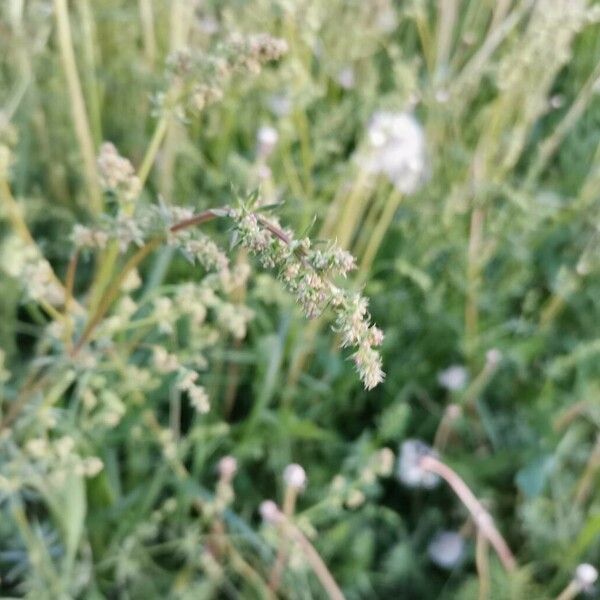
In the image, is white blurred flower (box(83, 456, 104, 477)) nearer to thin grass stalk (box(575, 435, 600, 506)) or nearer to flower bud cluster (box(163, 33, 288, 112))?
flower bud cluster (box(163, 33, 288, 112))

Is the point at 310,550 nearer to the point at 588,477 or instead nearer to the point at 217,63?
the point at 588,477

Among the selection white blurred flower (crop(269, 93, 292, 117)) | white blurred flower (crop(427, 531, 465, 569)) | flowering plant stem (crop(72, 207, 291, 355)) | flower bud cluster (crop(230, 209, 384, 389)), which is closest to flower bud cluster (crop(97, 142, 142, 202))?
flowering plant stem (crop(72, 207, 291, 355))

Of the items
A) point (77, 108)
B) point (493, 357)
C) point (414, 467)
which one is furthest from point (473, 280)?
point (77, 108)

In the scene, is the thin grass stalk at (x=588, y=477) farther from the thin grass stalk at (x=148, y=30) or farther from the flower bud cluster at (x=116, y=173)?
the thin grass stalk at (x=148, y=30)

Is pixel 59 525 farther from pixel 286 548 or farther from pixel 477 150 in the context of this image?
pixel 477 150

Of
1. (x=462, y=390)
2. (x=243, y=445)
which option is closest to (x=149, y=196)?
(x=243, y=445)

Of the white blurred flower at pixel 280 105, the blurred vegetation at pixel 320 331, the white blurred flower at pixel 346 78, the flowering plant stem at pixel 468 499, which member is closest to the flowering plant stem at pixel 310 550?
the blurred vegetation at pixel 320 331
